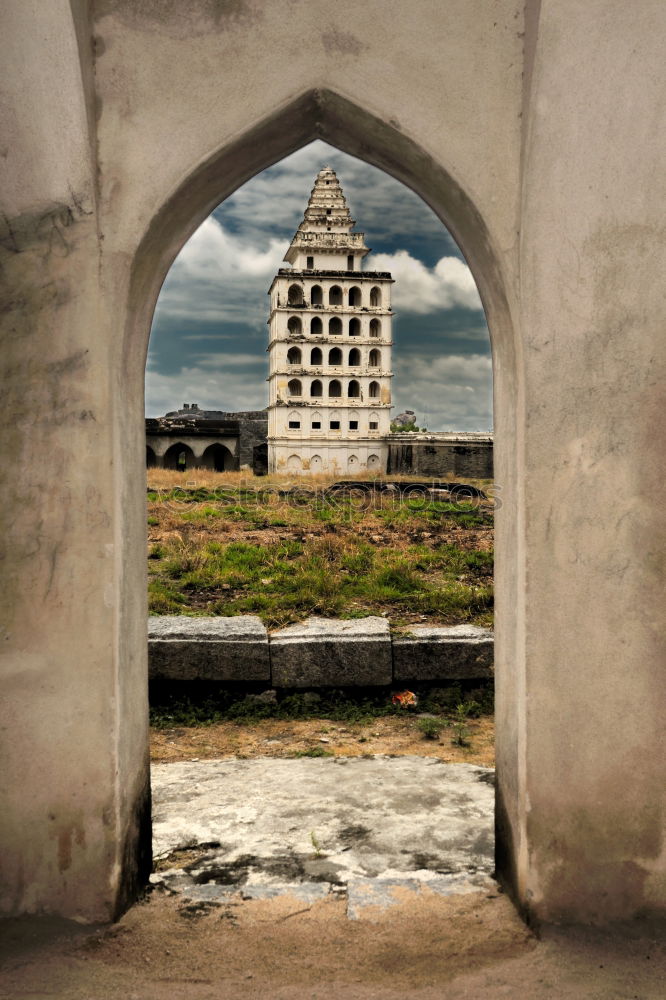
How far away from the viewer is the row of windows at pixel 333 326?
39.3 metres

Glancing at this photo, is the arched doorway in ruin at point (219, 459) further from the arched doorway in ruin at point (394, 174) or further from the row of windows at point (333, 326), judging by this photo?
the arched doorway in ruin at point (394, 174)

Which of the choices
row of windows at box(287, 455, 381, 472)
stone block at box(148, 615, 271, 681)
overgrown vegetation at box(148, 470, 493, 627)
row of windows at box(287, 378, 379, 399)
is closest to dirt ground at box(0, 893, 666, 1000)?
stone block at box(148, 615, 271, 681)

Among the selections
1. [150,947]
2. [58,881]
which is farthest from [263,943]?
[58,881]

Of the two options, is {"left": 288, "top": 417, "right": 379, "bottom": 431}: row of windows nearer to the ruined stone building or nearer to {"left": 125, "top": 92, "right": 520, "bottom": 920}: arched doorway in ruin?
the ruined stone building

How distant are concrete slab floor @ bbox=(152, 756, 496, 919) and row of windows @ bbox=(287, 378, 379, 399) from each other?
35.3 meters

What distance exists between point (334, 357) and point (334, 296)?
10.6ft

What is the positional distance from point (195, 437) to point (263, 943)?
34057 mm

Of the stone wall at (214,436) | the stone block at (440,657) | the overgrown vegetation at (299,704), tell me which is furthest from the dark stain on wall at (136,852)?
the stone wall at (214,436)

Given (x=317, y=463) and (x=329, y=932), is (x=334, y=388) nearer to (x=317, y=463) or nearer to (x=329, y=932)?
(x=317, y=463)

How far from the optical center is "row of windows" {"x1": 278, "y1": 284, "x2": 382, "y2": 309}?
39.3 meters

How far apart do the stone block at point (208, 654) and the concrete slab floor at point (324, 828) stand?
125 cm

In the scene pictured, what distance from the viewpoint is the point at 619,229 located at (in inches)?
Result: 110

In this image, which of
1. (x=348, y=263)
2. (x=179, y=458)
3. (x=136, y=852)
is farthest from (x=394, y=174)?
(x=348, y=263)

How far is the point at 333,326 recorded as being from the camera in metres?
39.7
